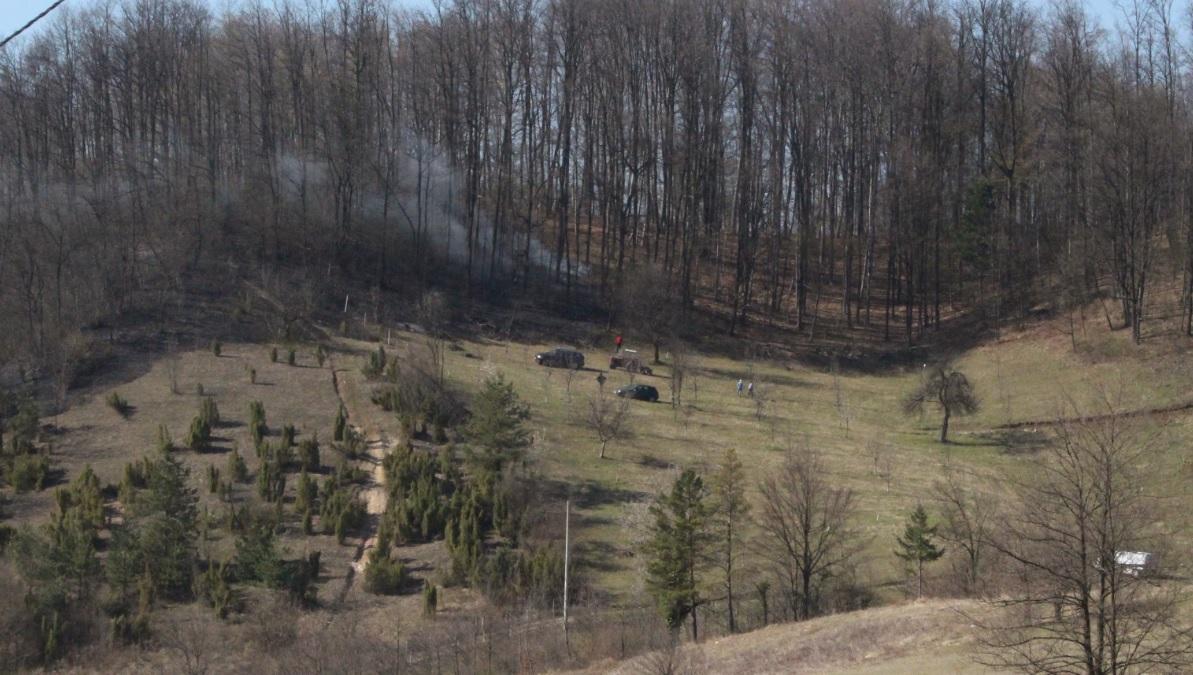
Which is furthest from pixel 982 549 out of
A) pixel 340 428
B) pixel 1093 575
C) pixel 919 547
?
pixel 340 428

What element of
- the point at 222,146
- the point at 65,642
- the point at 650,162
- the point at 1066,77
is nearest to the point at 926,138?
the point at 1066,77

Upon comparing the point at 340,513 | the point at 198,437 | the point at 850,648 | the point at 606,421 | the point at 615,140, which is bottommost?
the point at 850,648

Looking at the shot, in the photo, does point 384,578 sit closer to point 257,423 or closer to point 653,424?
point 257,423

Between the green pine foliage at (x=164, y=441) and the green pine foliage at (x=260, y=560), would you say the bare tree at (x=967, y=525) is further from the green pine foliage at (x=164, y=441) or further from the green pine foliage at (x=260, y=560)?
the green pine foliage at (x=164, y=441)

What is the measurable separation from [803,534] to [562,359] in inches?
849

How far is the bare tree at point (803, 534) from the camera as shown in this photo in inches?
1167

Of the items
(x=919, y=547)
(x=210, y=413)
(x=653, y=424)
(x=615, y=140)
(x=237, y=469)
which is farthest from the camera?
(x=615, y=140)

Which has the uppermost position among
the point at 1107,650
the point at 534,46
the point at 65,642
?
the point at 534,46

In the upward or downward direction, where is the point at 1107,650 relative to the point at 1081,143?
downward

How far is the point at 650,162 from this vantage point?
67.1m

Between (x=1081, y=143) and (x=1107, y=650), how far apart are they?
48.9 meters

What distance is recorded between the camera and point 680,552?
28.5 m

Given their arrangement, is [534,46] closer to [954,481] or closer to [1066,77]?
[1066,77]

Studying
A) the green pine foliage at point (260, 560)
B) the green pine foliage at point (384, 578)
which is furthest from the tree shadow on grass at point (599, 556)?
the green pine foliage at point (260, 560)
